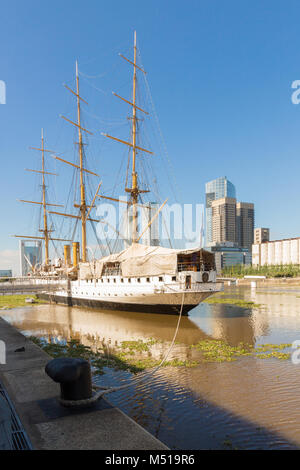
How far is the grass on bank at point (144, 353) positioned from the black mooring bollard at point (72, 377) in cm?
509

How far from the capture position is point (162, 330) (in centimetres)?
2145

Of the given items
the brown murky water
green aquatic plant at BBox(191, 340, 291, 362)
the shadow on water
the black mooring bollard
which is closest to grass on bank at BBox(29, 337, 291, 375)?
green aquatic plant at BBox(191, 340, 291, 362)

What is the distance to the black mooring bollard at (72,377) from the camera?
671 centimetres

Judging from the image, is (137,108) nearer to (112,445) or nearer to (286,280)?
(112,445)

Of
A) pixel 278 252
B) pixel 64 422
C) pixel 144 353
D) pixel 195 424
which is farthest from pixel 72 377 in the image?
pixel 278 252

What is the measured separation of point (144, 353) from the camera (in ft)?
49.5

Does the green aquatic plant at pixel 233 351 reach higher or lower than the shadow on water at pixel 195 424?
lower

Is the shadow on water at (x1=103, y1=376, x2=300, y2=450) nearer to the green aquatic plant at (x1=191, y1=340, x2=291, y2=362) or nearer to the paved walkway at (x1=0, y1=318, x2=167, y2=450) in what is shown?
the paved walkway at (x1=0, y1=318, x2=167, y2=450)

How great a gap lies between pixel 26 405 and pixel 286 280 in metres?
105

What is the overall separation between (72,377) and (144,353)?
899 centimetres

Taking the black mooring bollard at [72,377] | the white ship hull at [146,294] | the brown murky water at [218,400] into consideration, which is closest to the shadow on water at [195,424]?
the brown murky water at [218,400]

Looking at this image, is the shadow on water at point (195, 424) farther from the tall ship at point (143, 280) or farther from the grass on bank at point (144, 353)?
the tall ship at point (143, 280)

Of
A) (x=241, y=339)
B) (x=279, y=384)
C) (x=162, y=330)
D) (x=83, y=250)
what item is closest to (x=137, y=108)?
(x=83, y=250)

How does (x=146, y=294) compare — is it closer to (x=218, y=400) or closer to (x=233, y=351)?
(x=233, y=351)
